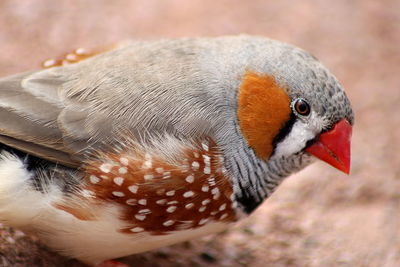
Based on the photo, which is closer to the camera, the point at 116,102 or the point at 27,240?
the point at 116,102

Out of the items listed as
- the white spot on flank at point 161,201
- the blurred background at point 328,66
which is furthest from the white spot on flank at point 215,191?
the blurred background at point 328,66

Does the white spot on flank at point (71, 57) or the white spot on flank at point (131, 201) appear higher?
the white spot on flank at point (71, 57)

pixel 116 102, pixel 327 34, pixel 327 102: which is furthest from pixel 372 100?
pixel 116 102

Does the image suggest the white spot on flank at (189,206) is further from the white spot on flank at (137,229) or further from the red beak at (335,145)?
the red beak at (335,145)

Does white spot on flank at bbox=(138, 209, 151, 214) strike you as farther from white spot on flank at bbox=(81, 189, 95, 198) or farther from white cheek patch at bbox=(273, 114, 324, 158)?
white cheek patch at bbox=(273, 114, 324, 158)

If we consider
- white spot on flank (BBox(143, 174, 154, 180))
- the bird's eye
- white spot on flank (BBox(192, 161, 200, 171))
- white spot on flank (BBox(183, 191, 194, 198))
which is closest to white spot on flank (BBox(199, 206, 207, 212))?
white spot on flank (BBox(183, 191, 194, 198))

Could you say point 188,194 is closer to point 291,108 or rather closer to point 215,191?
point 215,191

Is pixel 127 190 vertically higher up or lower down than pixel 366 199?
lower down

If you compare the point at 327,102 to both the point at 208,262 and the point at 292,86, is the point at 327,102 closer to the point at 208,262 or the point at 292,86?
the point at 292,86
